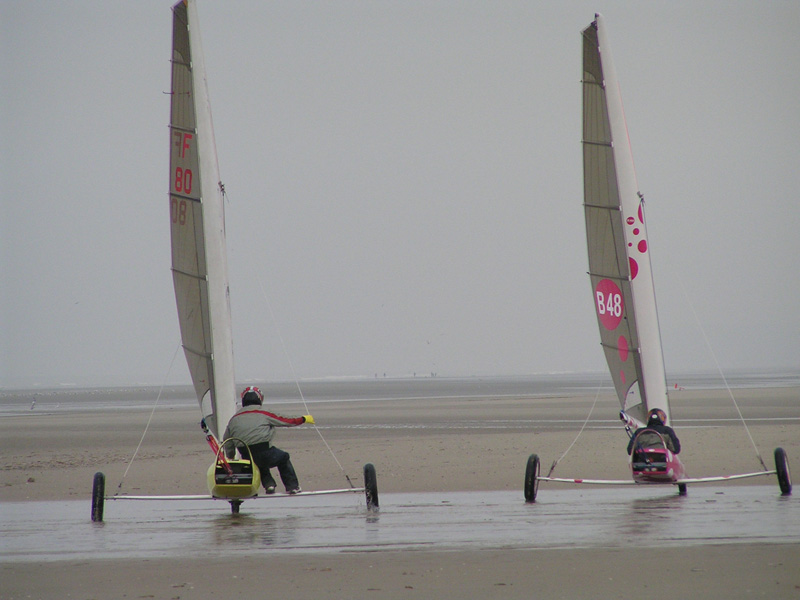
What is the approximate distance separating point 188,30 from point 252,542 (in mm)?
7040

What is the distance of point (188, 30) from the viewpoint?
12.2 metres

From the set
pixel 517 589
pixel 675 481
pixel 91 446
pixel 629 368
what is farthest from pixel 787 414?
pixel 517 589

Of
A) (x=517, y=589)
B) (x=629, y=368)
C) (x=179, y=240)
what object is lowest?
(x=517, y=589)

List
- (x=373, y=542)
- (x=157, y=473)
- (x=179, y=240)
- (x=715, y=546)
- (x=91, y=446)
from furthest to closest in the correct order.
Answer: (x=91, y=446) → (x=157, y=473) → (x=179, y=240) → (x=373, y=542) → (x=715, y=546)

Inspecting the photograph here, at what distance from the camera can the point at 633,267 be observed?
13.1 m

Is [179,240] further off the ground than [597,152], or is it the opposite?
[597,152]

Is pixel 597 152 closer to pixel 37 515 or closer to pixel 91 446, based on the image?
pixel 37 515

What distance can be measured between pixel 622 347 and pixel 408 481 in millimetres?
3558

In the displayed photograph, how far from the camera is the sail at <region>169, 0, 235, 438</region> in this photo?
11938 mm

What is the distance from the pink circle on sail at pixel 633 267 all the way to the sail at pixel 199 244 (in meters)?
5.55

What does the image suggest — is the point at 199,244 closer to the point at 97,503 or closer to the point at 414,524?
the point at 97,503

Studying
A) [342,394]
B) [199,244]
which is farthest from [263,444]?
[342,394]

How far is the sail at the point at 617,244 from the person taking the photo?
13070 millimetres

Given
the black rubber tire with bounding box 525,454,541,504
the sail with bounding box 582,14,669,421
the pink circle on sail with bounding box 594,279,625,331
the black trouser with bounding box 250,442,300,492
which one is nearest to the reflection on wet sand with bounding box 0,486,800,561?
the black rubber tire with bounding box 525,454,541,504
